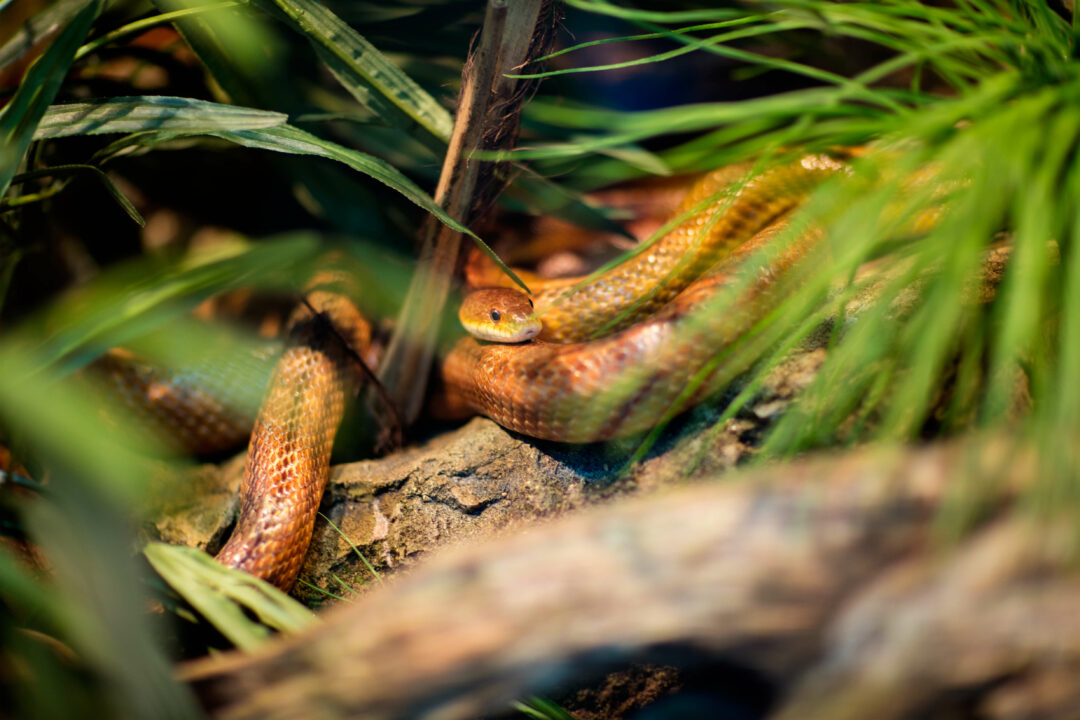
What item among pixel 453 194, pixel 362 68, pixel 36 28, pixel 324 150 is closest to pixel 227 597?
pixel 324 150

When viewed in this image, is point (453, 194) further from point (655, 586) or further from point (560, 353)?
point (655, 586)

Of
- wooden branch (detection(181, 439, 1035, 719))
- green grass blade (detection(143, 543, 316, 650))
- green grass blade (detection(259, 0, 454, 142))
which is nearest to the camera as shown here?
wooden branch (detection(181, 439, 1035, 719))

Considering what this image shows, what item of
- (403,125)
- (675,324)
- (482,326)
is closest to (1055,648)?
(675,324)

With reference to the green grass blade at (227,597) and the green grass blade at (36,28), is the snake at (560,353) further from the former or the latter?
the green grass blade at (36,28)

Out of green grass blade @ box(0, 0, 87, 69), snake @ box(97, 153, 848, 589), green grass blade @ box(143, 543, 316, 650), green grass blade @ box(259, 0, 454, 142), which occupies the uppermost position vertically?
green grass blade @ box(259, 0, 454, 142)

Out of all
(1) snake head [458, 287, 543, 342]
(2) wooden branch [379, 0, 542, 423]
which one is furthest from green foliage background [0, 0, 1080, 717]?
(1) snake head [458, 287, 543, 342]

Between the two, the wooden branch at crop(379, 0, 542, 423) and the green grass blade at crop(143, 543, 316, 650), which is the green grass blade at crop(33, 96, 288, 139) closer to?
the wooden branch at crop(379, 0, 542, 423)

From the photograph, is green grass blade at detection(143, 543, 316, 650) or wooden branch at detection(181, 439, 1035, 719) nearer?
wooden branch at detection(181, 439, 1035, 719)

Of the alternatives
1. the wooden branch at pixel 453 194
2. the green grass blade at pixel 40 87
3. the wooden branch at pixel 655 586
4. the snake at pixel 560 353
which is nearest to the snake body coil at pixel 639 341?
the snake at pixel 560 353
